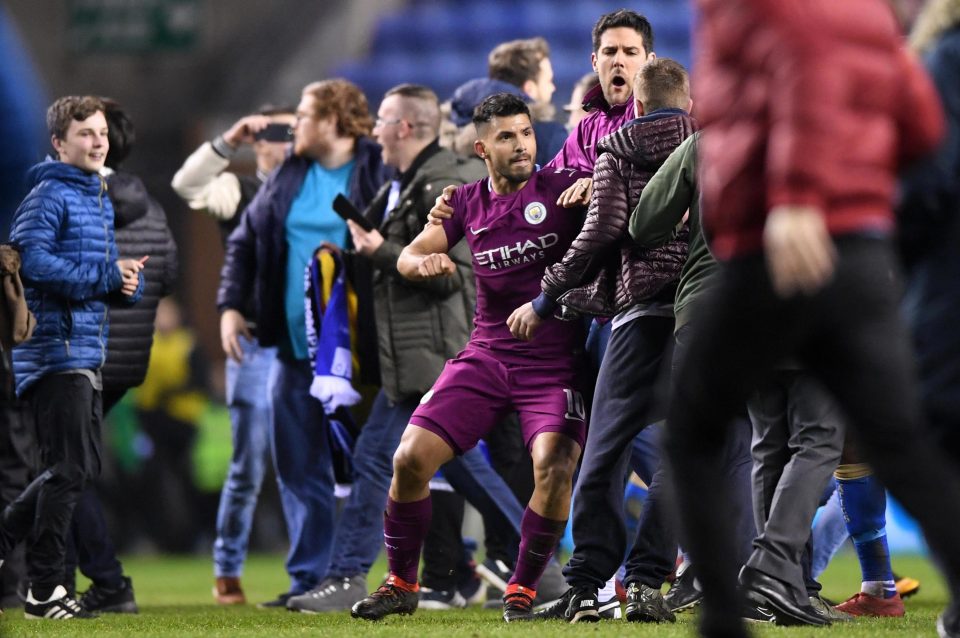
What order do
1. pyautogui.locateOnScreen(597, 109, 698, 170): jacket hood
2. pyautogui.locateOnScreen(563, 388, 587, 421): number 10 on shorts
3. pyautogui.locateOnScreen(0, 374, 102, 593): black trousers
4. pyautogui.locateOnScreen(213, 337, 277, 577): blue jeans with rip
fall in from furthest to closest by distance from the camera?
pyautogui.locateOnScreen(213, 337, 277, 577): blue jeans with rip → pyautogui.locateOnScreen(0, 374, 102, 593): black trousers → pyautogui.locateOnScreen(563, 388, 587, 421): number 10 on shorts → pyautogui.locateOnScreen(597, 109, 698, 170): jacket hood

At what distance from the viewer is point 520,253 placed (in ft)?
17.8

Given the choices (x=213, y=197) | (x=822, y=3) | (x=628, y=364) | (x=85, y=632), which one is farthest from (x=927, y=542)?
(x=213, y=197)

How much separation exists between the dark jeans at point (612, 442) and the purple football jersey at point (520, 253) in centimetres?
26

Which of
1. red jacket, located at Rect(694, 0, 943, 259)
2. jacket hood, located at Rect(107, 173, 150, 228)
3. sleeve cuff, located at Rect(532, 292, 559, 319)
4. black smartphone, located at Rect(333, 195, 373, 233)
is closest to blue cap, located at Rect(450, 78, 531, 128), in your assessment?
black smartphone, located at Rect(333, 195, 373, 233)

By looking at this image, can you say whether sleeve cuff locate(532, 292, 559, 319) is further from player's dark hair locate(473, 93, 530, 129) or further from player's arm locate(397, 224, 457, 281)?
player's dark hair locate(473, 93, 530, 129)

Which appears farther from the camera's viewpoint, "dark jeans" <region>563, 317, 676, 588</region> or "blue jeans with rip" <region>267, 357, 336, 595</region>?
"blue jeans with rip" <region>267, 357, 336, 595</region>

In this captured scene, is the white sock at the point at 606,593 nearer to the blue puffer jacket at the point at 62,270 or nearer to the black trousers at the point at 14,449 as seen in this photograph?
the blue puffer jacket at the point at 62,270

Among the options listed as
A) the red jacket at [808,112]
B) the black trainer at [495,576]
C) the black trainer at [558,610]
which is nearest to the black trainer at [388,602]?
the black trainer at [558,610]

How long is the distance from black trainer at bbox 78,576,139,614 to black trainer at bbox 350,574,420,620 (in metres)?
1.61

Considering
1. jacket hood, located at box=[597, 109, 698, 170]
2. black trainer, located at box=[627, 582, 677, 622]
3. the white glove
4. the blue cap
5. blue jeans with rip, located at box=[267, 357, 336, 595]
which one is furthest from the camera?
blue jeans with rip, located at box=[267, 357, 336, 595]

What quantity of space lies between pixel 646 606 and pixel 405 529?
2.87 feet

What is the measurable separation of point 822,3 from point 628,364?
2188mm

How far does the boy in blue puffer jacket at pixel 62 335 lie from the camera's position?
6121 millimetres

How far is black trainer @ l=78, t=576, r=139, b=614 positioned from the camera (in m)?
6.62
